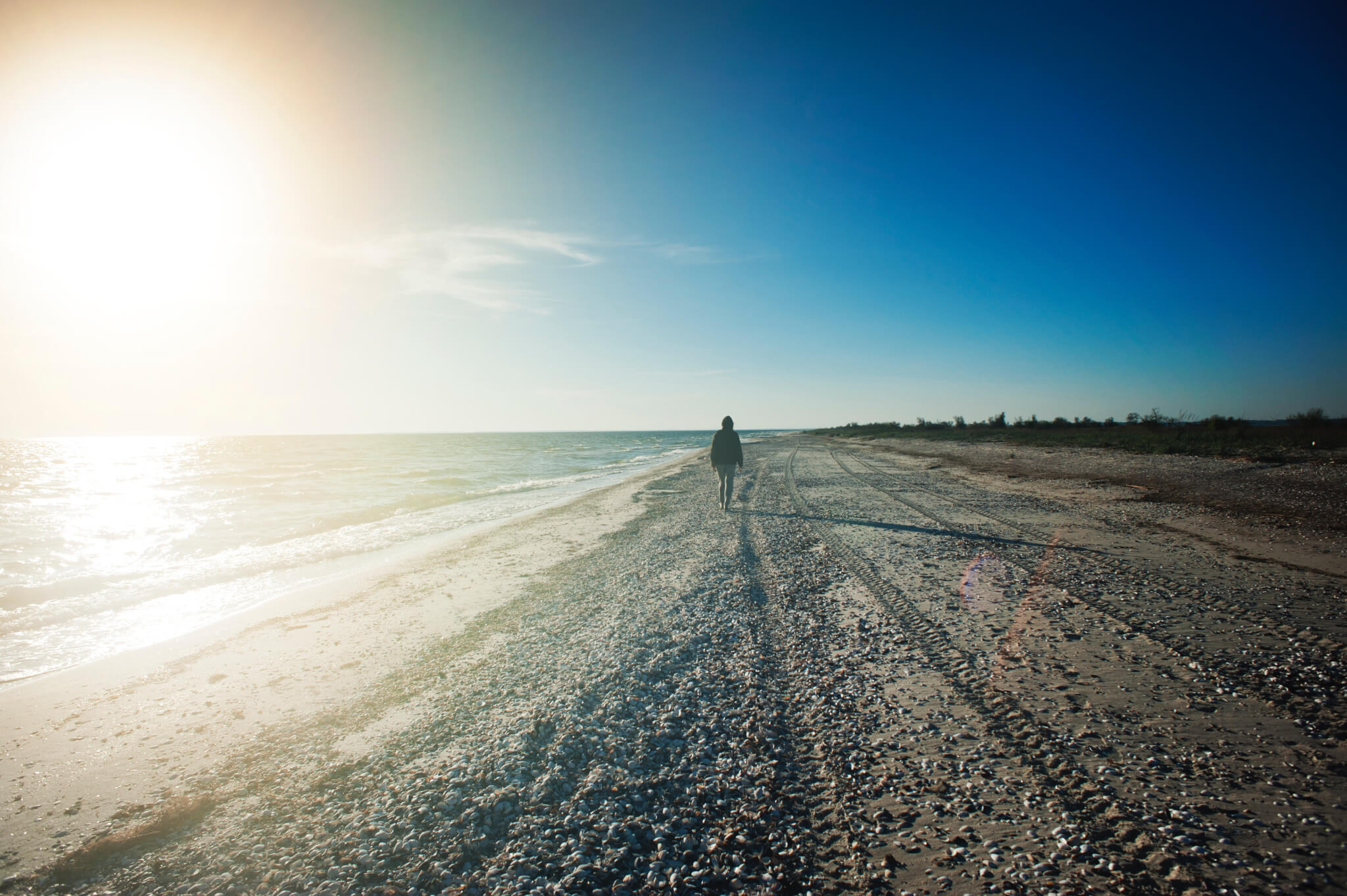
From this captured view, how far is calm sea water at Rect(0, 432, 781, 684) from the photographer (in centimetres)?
922

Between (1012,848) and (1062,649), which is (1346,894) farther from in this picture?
(1062,649)

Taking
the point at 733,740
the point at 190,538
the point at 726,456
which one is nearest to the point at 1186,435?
the point at 726,456

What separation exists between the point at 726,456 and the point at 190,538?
1757 centimetres

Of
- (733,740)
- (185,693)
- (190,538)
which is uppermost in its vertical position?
(733,740)

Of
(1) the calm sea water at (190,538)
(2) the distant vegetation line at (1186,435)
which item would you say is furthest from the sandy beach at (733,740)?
(2) the distant vegetation line at (1186,435)

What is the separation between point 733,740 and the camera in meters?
4.39

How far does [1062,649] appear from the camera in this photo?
573 centimetres

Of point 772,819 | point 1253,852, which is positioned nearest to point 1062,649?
point 1253,852

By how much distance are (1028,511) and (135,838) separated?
17330mm

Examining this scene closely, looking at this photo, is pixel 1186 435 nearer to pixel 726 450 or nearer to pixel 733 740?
pixel 726 450

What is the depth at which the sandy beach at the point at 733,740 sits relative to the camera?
3.15m

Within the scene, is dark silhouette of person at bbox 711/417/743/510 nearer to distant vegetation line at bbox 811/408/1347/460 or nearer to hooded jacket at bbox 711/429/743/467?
hooded jacket at bbox 711/429/743/467

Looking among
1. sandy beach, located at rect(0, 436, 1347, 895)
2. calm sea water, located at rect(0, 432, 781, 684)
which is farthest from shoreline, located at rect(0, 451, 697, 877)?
calm sea water, located at rect(0, 432, 781, 684)

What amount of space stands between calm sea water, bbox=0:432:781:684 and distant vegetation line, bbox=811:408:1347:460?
3076 centimetres
